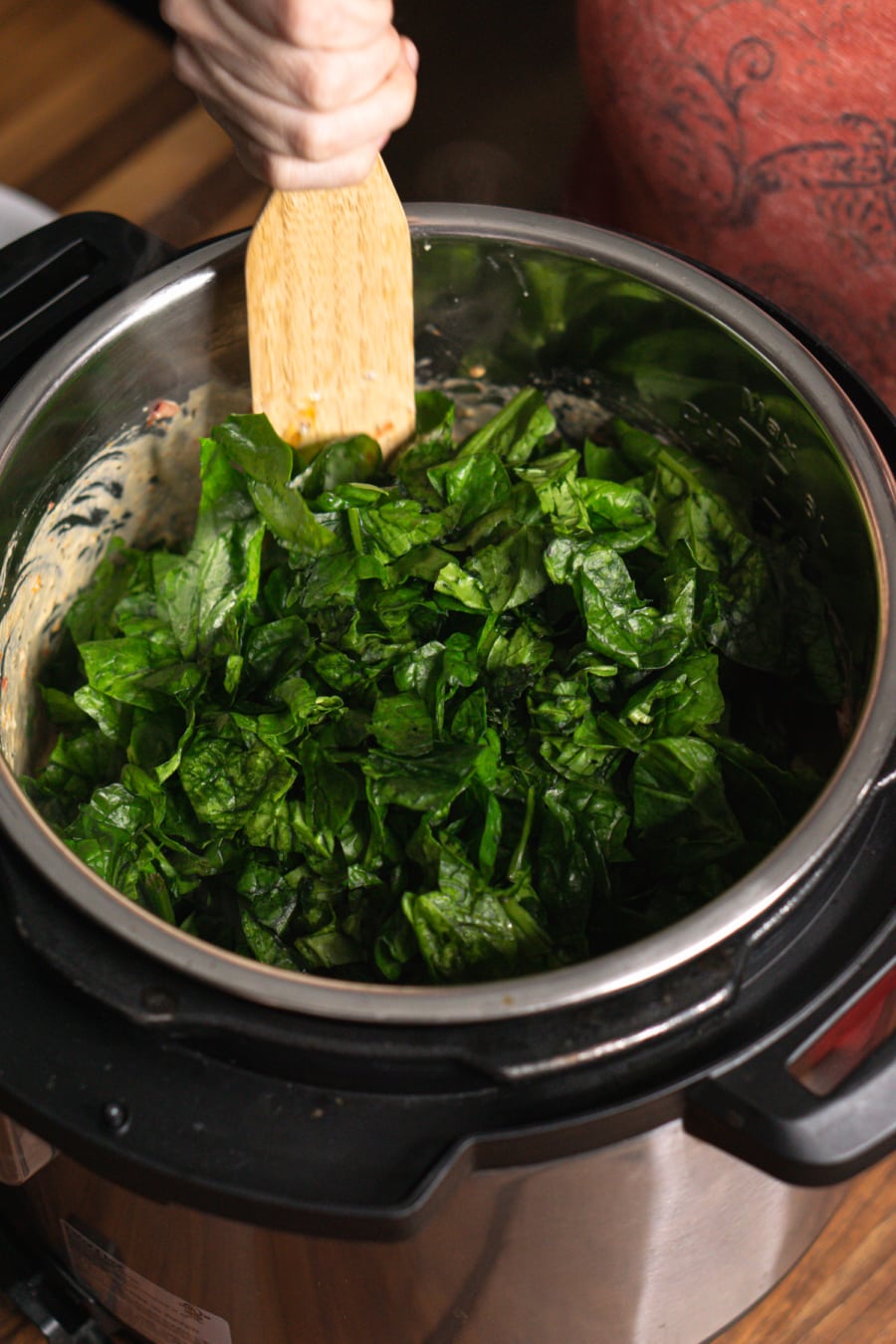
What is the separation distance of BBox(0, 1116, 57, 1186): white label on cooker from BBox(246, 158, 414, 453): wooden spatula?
577 millimetres

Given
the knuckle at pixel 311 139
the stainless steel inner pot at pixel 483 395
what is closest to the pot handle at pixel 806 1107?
the stainless steel inner pot at pixel 483 395

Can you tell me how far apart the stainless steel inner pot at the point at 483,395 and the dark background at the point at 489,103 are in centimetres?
79

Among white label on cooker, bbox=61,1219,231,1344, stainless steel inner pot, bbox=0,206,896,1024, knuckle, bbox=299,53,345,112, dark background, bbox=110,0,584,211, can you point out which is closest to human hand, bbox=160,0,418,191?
knuckle, bbox=299,53,345,112

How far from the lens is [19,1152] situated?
83 centimetres

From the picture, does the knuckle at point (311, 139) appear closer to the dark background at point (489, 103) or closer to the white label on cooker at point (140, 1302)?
the white label on cooker at point (140, 1302)

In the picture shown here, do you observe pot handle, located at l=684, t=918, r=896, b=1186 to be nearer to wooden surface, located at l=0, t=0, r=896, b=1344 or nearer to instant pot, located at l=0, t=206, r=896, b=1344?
instant pot, located at l=0, t=206, r=896, b=1344

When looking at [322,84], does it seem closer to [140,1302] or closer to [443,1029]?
[443,1029]

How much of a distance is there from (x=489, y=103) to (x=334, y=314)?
1.21 metres

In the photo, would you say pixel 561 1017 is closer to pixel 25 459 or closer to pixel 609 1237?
pixel 609 1237

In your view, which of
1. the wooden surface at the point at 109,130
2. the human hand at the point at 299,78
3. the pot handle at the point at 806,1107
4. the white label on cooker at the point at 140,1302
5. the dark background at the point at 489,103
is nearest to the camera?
the pot handle at the point at 806,1107

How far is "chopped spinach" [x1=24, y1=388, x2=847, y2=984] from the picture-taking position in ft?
2.92

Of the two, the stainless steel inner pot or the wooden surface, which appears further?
the wooden surface

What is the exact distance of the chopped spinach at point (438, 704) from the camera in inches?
35.1

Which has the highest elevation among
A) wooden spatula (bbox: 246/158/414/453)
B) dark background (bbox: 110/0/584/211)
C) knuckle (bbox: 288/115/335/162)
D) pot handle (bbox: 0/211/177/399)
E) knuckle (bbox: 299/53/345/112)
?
knuckle (bbox: 299/53/345/112)
